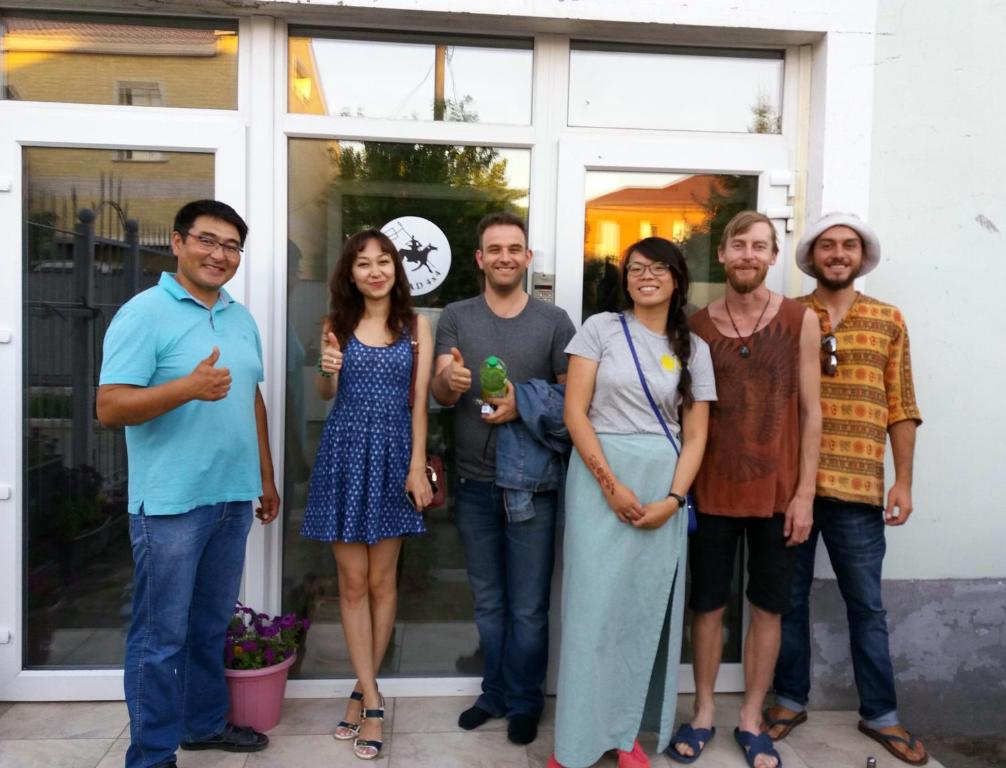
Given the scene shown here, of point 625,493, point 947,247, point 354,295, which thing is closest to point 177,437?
point 354,295

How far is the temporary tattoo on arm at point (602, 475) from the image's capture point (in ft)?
8.35

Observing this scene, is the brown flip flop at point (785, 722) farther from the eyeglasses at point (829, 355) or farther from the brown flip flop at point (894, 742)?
the eyeglasses at point (829, 355)

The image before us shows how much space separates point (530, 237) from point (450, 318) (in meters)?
0.61

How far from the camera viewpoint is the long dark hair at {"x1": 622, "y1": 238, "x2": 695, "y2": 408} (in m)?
2.59

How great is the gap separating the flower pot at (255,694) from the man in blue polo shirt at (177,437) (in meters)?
0.26

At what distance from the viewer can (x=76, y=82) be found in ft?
10.4

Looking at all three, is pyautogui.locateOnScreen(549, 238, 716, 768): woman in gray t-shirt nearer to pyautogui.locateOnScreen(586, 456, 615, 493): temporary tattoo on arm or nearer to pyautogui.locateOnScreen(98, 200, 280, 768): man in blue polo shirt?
pyautogui.locateOnScreen(586, 456, 615, 493): temporary tattoo on arm

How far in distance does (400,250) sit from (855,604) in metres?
2.28

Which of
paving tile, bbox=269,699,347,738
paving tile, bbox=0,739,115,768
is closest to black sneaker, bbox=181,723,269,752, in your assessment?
paving tile, bbox=269,699,347,738

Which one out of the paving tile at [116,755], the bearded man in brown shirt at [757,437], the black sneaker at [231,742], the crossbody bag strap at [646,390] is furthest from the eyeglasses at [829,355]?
the paving tile at [116,755]

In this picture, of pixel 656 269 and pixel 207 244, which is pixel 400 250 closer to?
pixel 207 244

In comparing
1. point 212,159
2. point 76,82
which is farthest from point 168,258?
point 76,82

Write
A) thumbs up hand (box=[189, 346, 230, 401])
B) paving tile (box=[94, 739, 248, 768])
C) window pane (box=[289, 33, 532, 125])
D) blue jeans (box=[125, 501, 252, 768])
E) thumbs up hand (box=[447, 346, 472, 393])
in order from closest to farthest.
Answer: thumbs up hand (box=[189, 346, 230, 401]), blue jeans (box=[125, 501, 252, 768]), thumbs up hand (box=[447, 346, 472, 393]), paving tile (box=[94, 739, 248, 768]), window pane (box=[289, 33, 532, 125])

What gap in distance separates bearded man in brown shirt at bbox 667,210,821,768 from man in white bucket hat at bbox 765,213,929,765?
21 centimetres
